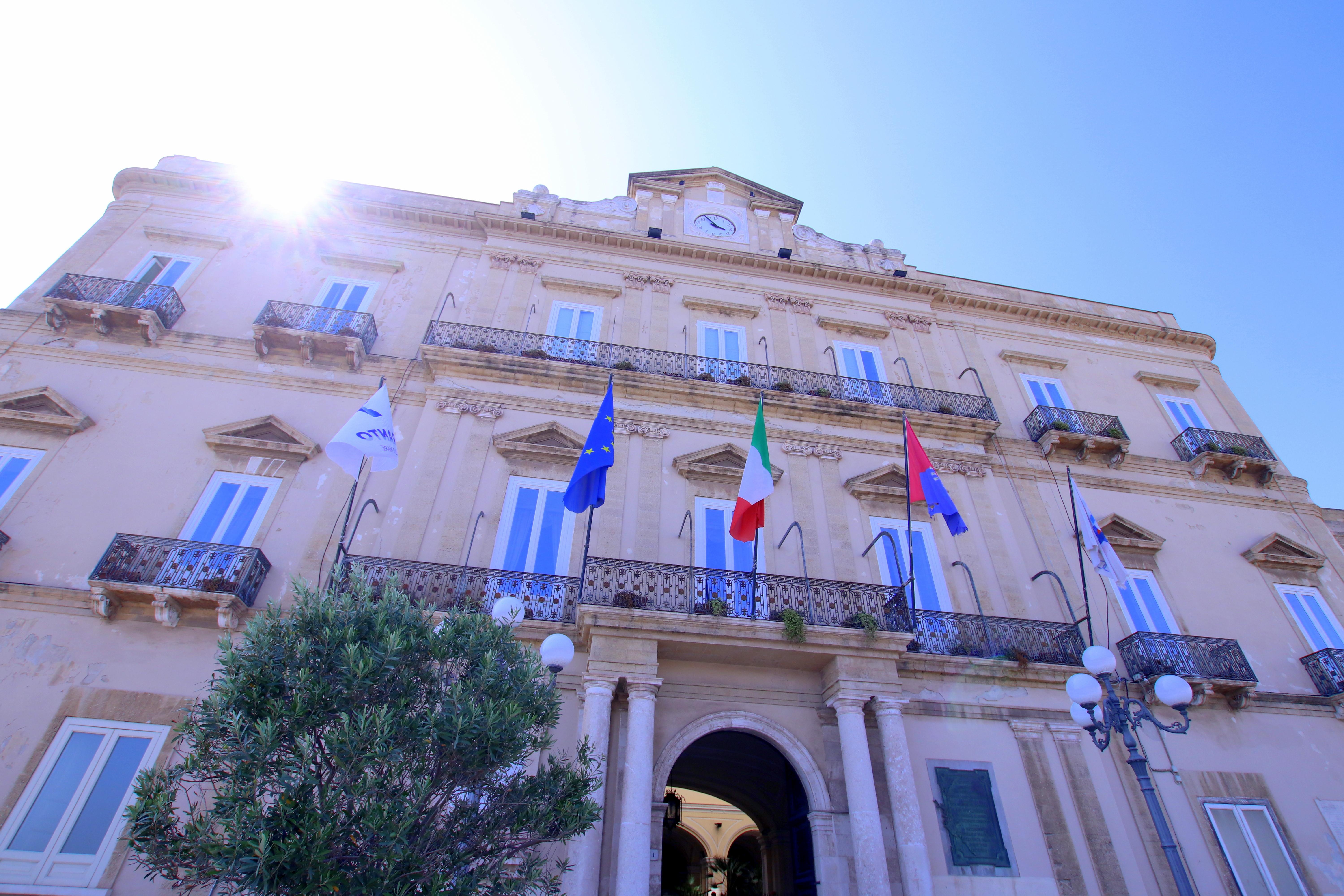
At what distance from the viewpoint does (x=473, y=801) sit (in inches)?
261

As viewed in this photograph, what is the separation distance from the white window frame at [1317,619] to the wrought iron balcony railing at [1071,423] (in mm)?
4010

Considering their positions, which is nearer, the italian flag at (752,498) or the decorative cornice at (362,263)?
the italian flag at (752,498)

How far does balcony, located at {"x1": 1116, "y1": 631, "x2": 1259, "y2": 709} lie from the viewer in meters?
11.5

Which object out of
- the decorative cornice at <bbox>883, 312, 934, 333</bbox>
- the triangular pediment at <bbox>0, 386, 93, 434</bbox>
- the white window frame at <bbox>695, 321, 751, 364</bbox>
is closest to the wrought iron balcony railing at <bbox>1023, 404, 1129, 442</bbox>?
the decorative cornice at <bbox>883, 312, 934, 333</bbox>

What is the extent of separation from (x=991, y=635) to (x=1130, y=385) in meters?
9.73

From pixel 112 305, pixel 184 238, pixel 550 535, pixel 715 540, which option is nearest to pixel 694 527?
pixel 715 540

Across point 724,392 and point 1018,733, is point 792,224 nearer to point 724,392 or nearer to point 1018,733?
point 724,392

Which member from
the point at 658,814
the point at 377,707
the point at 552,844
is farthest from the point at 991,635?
the point at 377,707

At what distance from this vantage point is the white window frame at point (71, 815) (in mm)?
8234

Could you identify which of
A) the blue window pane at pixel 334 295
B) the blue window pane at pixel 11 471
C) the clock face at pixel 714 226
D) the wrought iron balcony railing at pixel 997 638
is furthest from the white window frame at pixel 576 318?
the blue window pane at pixel 11 471

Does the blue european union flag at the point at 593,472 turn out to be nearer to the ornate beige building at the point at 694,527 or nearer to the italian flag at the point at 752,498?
the ornate beige building at the point at 694,527

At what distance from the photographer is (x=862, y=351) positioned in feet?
54.5

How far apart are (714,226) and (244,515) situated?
12.9 m

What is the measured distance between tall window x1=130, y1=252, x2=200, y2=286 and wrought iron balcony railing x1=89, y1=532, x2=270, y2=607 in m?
6.66
